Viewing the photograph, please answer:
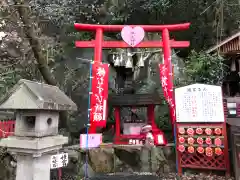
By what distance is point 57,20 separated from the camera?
12047 mm

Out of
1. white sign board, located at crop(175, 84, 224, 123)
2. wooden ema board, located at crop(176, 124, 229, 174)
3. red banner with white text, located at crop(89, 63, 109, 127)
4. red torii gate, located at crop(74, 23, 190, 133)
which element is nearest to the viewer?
wooden ema board, located at crop(176, 124, 229, 174)

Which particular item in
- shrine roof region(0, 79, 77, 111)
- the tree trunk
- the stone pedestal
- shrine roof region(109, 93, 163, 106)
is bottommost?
the stone pedestal

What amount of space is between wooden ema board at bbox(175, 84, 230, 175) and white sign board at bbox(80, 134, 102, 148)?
111 inches

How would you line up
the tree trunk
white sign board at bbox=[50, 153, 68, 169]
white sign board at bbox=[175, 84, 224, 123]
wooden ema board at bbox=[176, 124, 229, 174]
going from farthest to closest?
white sign board at bbox=[175, 84, 224, 123] → wooden ema board at bbox=[176, 124, 229, 174] → the tree trunk → white sign board at bbox=[50, 153, 68, 169]

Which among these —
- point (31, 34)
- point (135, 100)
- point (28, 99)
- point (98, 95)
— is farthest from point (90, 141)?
point (31, 34)

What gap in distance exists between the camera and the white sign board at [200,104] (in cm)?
641

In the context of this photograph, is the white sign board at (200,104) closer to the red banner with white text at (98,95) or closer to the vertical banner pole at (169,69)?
the vertical banner pole at (169,69)

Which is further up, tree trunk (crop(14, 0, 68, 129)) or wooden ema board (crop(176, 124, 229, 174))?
tree trunk (crop(14, 0, 68, 129))

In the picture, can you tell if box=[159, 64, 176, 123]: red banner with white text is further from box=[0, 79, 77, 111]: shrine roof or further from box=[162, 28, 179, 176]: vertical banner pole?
box=[0, 79, 77, 111]: shrine roof

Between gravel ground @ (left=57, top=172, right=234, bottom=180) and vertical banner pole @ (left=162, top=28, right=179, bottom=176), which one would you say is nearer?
gravel ground @ (left=57, top=172, right=234, bottom=180)

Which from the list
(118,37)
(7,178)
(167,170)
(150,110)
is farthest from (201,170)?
(118,37)

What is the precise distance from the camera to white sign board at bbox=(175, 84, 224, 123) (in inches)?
253

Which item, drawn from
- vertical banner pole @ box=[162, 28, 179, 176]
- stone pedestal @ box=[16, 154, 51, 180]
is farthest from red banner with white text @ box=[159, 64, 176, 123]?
stone pedestal @ box=[16, 154, 51, 180]

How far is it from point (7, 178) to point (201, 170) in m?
6.72
